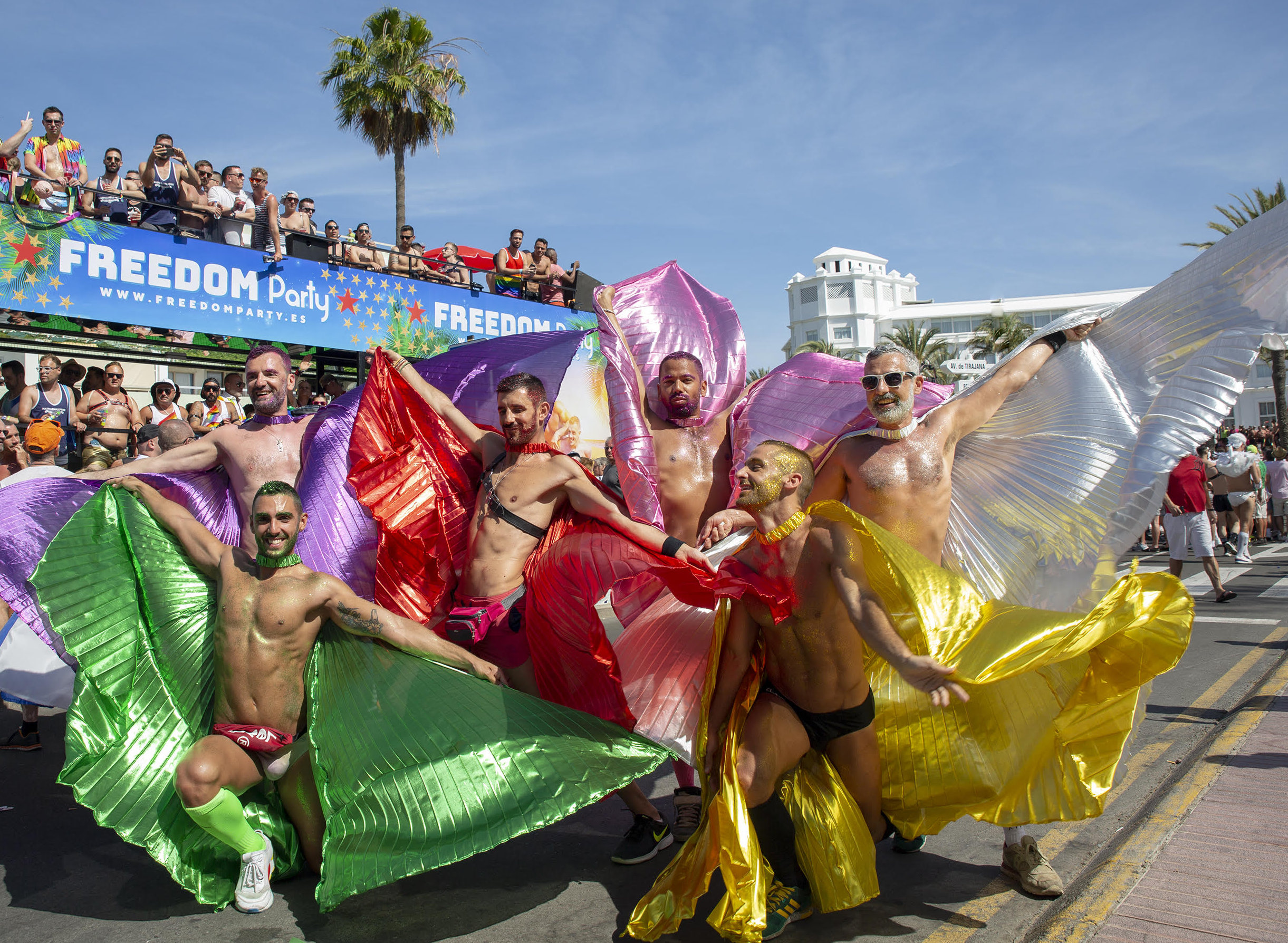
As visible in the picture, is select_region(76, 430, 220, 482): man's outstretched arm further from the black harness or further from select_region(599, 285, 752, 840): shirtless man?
select_region(599, 285, 752, 840): shirtless man

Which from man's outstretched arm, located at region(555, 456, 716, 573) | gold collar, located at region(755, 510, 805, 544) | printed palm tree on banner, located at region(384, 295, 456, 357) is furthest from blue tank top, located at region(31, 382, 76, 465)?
gold collar, located at region(755, 510, 805, 544)

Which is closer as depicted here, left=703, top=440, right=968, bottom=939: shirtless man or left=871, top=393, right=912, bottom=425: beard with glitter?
left=703, top=440, right=968, bottom=939: shirtless man

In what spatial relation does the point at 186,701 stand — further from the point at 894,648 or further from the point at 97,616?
the point at 894,648

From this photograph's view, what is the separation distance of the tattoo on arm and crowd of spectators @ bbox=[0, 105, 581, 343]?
6779mm

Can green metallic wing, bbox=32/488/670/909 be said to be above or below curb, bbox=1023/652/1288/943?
above

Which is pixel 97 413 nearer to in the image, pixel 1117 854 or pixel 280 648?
pixel 280 648

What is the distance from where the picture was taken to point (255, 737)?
3162 mm

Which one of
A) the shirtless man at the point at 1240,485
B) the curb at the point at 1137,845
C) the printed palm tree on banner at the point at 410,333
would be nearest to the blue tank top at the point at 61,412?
the printed palm tree on banner at the point at 410,333

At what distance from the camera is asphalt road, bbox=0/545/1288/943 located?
111 inches

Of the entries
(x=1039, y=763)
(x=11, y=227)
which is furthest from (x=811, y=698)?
(x=11, y=227)

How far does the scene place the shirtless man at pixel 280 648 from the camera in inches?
127

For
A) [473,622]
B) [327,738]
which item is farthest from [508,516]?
[327,738]

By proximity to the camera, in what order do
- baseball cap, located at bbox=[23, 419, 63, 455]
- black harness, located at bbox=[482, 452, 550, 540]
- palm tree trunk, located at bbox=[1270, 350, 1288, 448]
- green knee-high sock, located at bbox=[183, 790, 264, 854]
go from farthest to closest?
palm tree trunk, located at bbox=[1270, 350, 1288, 448] → baseball cap, located at bbox=[23, 419, 63, 455] → black harness, located at bbox=[482, 452, 550, 540] → green knee-high sock, located at bbox=[183, 790, 264, 854]

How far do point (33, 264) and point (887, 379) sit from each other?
7.97m
